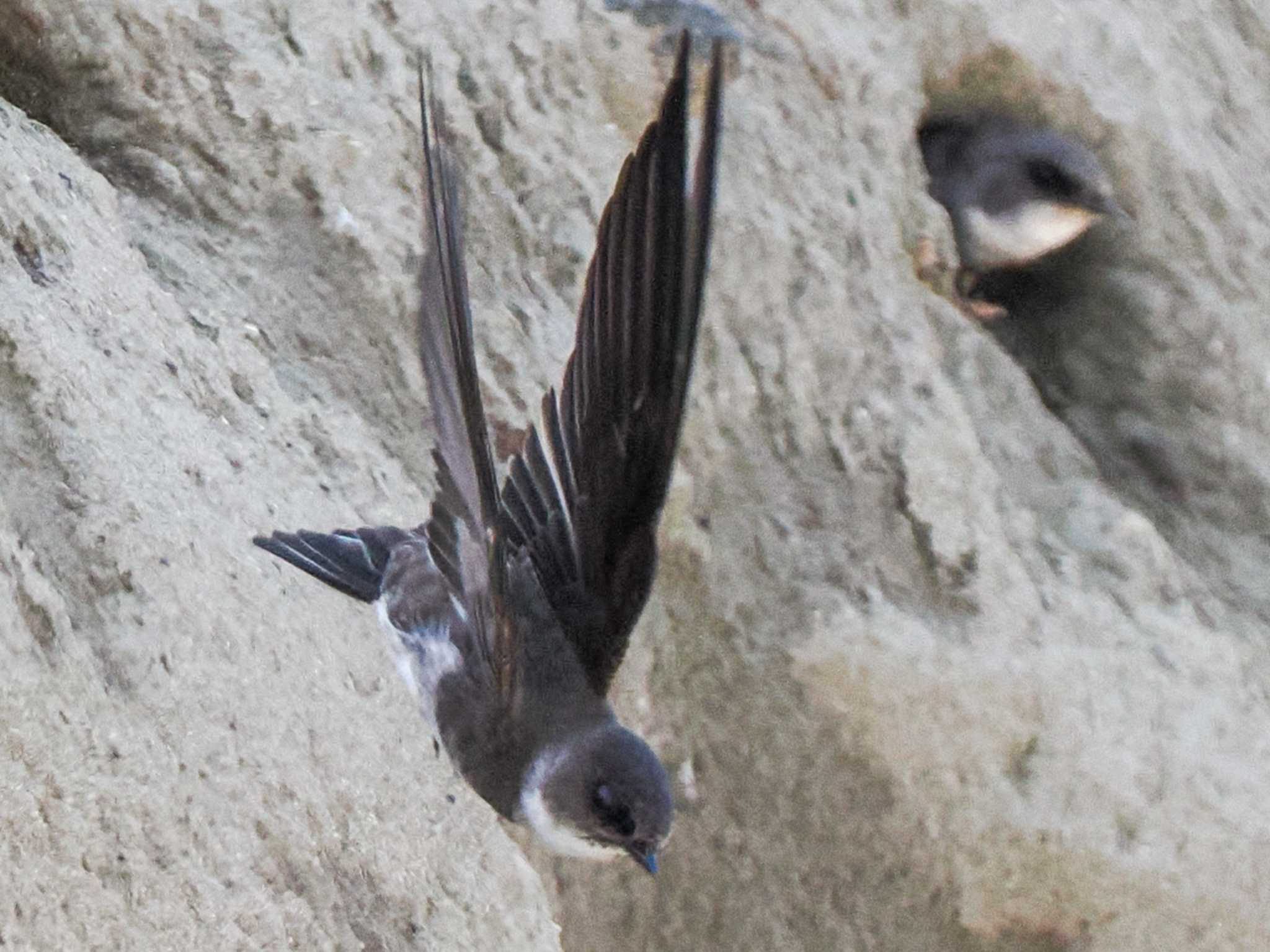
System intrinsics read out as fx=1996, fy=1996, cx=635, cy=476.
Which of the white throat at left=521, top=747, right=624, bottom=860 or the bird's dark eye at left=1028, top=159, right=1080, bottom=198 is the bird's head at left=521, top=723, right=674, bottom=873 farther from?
the bird's dark eye at left=1028, top=159, right=1080, bottom=198

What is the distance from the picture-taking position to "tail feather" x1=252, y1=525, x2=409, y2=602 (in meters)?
2.21

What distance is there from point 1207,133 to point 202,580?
2717 millimetres

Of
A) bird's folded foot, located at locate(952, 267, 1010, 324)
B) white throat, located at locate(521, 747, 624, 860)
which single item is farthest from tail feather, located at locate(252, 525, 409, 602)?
bird's folded foot, located at locate(952, 267, 1010, 324)

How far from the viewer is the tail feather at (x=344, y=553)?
86.9 inches

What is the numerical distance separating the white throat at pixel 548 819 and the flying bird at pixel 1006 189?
194 cm

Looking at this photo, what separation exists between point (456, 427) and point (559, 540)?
0.31m

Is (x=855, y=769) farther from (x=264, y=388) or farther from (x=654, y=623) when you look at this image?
(x=264, y=388)

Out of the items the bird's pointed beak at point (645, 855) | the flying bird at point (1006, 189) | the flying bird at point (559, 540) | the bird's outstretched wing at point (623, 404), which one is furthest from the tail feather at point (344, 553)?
the flying bird at point (1006, 189)

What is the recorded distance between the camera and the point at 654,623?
2926 millimetres

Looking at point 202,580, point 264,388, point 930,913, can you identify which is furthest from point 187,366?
point 930,913

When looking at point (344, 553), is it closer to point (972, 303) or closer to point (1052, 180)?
point (1052, 180)

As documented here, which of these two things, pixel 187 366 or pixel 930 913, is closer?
pixel 187 366

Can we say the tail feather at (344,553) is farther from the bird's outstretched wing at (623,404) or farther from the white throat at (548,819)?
the white throat at (548,819)

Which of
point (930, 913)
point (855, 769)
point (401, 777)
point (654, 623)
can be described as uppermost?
point (401, 777)
